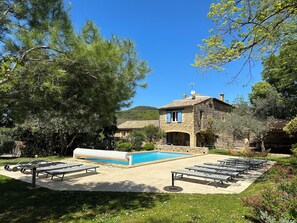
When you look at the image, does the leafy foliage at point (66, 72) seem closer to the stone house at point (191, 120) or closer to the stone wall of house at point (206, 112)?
the stone house at point (191, 120)

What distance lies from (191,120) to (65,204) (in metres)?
23.0

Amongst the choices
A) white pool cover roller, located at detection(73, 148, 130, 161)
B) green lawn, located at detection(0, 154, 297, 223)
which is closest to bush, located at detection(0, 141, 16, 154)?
white pool cover roller, located at detection(73, 148, 130, 161)

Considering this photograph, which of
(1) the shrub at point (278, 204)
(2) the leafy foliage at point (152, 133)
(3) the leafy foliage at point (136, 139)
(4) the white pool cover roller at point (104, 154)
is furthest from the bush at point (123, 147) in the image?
(1) the shrub at point (278, 204)

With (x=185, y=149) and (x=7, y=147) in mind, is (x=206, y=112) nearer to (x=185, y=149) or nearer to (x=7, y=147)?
(x=185, y=149)

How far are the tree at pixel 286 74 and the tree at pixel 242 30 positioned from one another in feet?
4.81

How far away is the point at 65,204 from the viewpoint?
6.63 metres

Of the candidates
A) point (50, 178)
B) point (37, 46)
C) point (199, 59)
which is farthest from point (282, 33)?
point (50, 178)

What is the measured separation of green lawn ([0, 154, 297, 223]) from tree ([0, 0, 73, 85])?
3.97m

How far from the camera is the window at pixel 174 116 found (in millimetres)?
29422

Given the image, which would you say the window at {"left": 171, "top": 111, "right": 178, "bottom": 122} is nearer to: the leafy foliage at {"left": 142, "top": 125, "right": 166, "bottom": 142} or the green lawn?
the leafy foliage at {"left": 142, "top": 125, "right": 166, "bottom": 142}

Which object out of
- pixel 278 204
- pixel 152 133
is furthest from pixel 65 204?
pixel 152 133

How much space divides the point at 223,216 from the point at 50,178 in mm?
8385

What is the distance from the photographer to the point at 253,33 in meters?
7.15

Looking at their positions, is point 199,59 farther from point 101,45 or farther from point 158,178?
point 158,178
